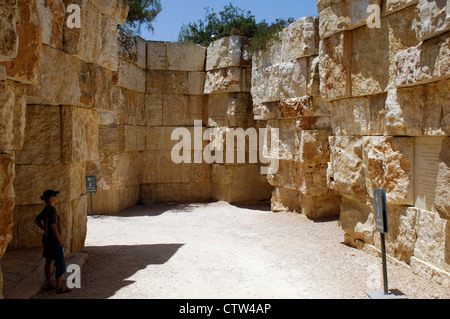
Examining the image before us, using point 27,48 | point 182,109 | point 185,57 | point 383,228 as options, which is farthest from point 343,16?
point 182,109

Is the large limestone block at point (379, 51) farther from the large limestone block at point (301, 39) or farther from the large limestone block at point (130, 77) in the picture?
the large limestone block at point (130, 77)

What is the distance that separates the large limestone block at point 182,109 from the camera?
11008 mm

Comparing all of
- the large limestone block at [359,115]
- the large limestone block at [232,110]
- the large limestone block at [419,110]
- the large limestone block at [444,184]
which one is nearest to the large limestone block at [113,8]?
the large limestone block at [359,115]

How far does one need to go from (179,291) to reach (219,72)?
7384mm

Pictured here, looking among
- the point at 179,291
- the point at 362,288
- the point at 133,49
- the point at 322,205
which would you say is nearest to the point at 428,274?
the point at 362,288

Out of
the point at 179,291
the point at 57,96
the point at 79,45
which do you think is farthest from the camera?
the point at 79,45

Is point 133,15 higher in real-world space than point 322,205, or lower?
higher

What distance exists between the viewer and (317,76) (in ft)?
24.4

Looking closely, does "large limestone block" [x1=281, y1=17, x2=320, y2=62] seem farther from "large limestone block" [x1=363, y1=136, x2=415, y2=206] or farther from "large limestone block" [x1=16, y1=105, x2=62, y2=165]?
"large limestone block" [x1=16, y1=105, x2=62, y2=165]

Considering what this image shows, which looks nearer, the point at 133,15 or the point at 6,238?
the point at 6,238

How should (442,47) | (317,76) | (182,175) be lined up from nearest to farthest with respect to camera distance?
1. (442,47)
2. (317,76)
3. (182,175)

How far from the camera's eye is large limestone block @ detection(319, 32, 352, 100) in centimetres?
543

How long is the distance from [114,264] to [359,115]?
3844 millimetres

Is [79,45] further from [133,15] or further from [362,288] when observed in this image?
[133,15]
